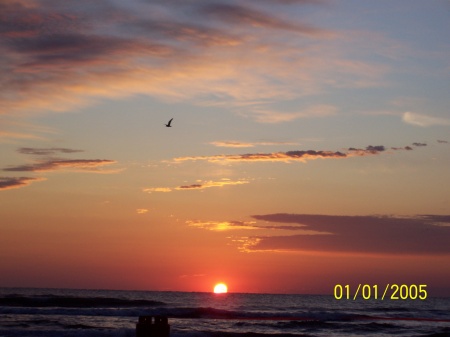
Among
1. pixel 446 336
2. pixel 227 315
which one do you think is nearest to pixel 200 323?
pixel 227 315

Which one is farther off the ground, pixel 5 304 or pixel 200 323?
pixel 5 304

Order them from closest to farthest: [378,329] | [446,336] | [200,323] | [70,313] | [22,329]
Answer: [446,336]
[22,329]
[378,329]
[200,323]
[70,313]

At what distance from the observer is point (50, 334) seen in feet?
127

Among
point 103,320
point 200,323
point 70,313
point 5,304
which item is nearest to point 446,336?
point 200,323

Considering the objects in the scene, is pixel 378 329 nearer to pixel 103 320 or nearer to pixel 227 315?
pixel 227 315

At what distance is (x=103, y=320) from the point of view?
51375 millimetres

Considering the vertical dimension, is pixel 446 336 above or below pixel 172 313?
below

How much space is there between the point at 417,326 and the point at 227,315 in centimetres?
1617

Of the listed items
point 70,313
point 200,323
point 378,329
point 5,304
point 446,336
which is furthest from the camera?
point 5,304

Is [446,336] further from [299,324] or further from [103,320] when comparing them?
[103,320]

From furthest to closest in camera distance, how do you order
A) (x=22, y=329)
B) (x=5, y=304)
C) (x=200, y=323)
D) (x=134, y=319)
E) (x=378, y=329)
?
(x=5, y=304) < (x=134, y=319) < (x=200, y=323) < (x=378, y=329) < (x=22, y=329)

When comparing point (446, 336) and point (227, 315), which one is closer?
point (446, 336)

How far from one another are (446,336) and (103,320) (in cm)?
2593

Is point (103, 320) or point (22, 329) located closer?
point (22, 329)
